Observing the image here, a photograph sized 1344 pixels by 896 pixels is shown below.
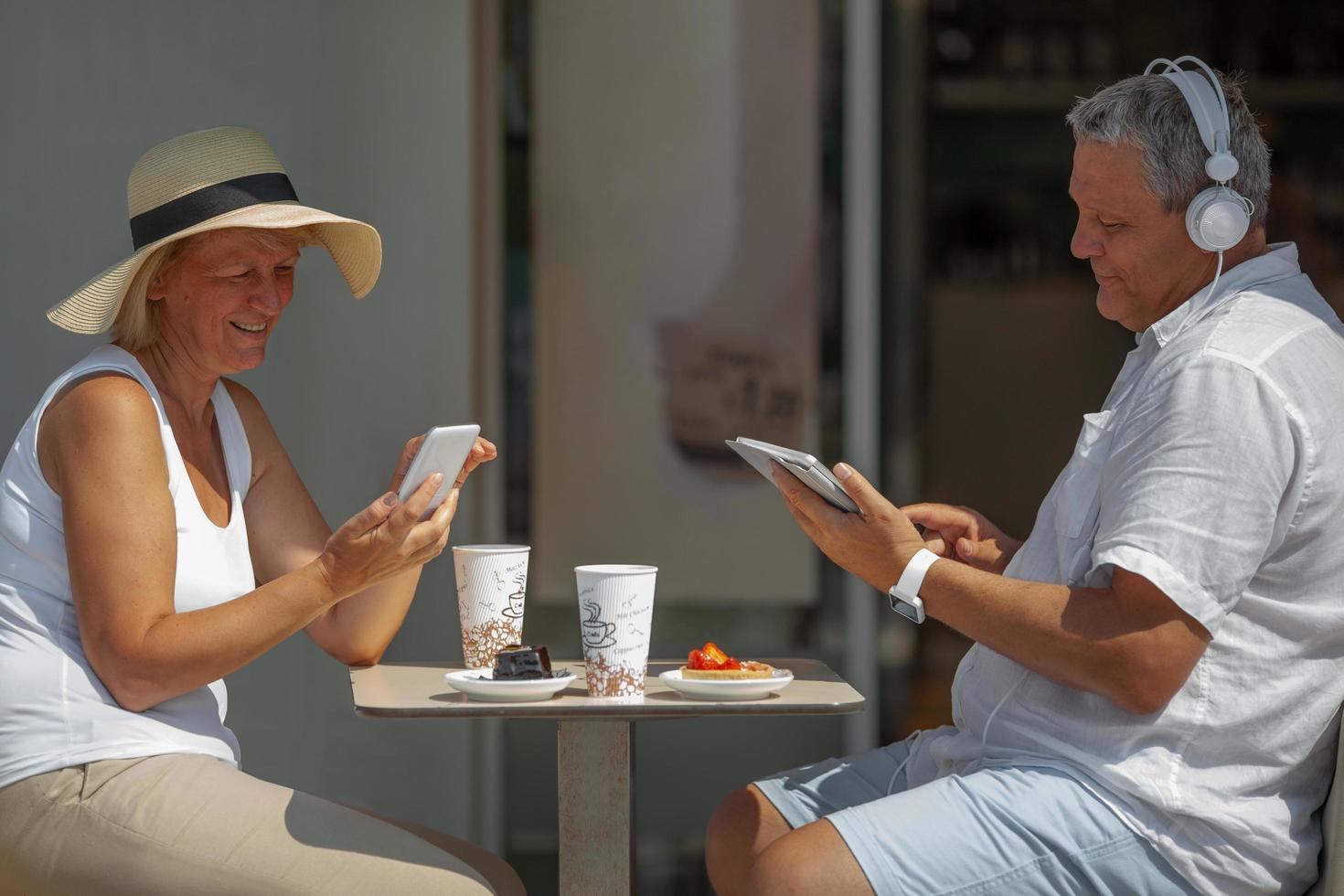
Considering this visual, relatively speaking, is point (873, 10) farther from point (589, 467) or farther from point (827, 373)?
point (589, 467)

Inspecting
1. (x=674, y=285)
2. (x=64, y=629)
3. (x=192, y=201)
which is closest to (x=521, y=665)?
(x=64, y=629)

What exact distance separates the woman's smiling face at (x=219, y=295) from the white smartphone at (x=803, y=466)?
930mm

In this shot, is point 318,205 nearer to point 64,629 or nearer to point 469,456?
point 469,456

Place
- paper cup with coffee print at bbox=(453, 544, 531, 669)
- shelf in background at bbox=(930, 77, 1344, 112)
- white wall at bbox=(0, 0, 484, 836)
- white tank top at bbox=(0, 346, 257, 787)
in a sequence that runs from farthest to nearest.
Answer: shelf in background at bbox=(930, 77, 1344, 112), white wall at bbox=(0, 0, 484, 836), paper cup with coffee print at bbox=(453, 544, 531, 669), white tank top at bbox=(0, 346, 257, 787)

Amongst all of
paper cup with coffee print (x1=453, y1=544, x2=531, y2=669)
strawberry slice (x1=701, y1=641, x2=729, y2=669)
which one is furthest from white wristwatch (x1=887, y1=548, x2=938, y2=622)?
paper cup with coffee print (x1=453, y1=544, x2=531, y2=669)

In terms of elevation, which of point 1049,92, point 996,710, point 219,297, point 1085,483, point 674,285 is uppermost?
point 1049,92

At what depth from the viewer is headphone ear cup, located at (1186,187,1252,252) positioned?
84.0 inches

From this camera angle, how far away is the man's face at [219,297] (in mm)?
2471

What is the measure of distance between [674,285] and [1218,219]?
78.6 inches

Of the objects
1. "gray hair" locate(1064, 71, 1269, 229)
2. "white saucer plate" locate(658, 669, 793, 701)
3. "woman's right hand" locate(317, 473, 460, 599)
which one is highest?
"gray hair" locate(1064, 71, 1269, 229)

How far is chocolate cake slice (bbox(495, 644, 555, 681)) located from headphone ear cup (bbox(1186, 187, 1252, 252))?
1.20 meters

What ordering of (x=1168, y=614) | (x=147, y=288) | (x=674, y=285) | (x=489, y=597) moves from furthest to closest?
(x=674, y=285) < (x=147, y=288) < (x=489, y=597) < (x=1168, y=614)

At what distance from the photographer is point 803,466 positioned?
215cm

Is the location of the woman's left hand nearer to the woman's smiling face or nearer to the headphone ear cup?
the woman's smiling face
